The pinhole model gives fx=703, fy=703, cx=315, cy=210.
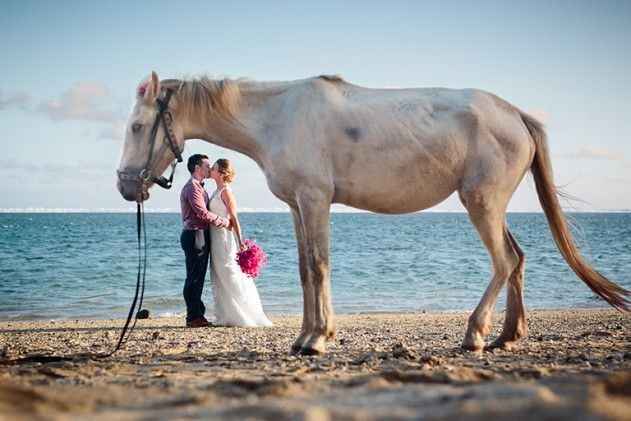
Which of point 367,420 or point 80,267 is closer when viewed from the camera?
point 367,420

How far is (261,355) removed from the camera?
19.5 ft

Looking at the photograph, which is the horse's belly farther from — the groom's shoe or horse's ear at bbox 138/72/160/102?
the groom's shoe

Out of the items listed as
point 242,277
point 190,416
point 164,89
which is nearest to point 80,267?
point 242,277

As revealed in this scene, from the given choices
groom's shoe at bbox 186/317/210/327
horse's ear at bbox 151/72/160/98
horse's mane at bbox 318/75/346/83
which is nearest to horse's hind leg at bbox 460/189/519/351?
horse's mane at bbox 318/75/346/83

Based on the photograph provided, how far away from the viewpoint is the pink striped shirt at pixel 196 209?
32.0ft

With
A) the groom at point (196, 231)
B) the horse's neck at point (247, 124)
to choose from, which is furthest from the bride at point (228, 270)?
the horse's neck at point (247, 124)

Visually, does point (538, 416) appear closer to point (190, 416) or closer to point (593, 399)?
point (593, 399)

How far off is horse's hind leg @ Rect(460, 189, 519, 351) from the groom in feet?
15.4

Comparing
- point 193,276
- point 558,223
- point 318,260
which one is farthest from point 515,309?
point 193,276

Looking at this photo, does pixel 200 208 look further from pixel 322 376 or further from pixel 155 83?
pixel 322 376

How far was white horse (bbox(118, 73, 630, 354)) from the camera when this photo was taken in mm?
5859

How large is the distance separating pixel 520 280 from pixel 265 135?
260 centimetres

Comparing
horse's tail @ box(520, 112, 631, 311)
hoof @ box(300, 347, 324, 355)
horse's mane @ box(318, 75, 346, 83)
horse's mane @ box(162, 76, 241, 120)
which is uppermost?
horse's mane @ box(318, 75, 346, 83)

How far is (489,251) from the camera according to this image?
5961mm
